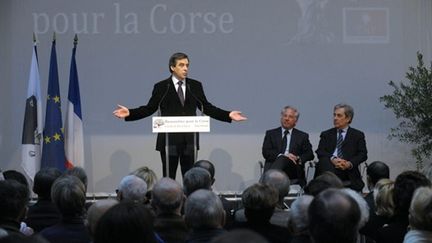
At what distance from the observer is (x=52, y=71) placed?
7898mm

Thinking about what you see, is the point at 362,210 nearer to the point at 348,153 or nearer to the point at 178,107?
the point at 178,107

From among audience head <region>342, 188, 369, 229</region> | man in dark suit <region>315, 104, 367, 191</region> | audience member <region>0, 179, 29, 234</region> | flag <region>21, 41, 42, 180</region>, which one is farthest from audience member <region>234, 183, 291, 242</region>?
flag <region>21, 41, 42, 180</region>

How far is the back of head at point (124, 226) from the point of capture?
2.28 metres

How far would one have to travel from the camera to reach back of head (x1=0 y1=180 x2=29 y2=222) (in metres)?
3.35

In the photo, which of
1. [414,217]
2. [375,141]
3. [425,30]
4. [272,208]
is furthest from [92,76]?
[414,217]

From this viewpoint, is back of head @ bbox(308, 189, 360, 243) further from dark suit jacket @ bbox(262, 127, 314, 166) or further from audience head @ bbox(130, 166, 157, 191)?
→ dark suit jacket @ bbox(262, 127, 314, 166)

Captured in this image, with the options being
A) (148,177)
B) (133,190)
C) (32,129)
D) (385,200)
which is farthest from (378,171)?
(32,129)

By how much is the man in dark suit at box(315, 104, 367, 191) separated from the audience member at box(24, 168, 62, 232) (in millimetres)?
3526

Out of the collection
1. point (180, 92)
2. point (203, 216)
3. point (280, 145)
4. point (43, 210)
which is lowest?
point (43, 210)

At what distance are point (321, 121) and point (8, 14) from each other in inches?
159

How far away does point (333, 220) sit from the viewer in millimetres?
2410

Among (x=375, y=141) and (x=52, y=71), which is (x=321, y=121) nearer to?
(x=375, y=141)

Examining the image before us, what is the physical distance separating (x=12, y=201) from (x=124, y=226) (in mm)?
1274

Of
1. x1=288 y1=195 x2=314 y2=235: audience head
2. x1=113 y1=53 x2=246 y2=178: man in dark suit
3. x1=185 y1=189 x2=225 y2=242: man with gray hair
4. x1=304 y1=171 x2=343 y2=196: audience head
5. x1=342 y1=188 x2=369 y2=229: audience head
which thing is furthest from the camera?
x1=113 y1=53 x2=246 y2=178: man in dark suit
